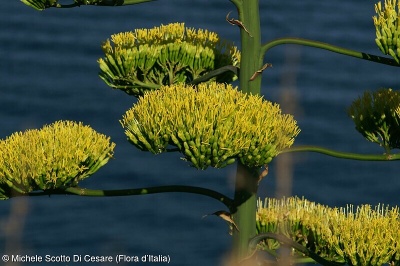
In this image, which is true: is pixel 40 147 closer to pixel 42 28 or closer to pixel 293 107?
pixel 293 107

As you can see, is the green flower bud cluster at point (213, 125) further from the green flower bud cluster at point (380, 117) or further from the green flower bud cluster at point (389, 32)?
the green flower bud cluster at point (380, 117)

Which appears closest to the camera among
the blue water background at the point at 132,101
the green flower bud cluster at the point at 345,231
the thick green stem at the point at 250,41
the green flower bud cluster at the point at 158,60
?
the thick green stem at the point at 250,41

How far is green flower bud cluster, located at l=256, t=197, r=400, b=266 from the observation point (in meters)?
10.6

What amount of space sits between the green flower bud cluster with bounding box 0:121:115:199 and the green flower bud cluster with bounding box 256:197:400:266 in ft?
5.13

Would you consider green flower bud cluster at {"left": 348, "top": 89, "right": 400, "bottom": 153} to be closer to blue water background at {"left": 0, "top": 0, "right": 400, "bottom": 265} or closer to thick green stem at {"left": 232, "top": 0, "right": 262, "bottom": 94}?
thick green stem at {"left": 232, "top": 0, "right": 262, "bottom": 94}

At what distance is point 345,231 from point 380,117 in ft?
4.38

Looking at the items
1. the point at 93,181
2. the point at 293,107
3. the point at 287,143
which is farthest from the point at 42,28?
the point at 293,107

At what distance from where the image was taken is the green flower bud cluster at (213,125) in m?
9.80

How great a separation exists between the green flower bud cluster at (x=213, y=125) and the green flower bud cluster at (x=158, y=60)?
164 centimetres

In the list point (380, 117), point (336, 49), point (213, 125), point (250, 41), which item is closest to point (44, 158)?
point (213, 125)

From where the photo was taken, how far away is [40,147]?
33.8 feet

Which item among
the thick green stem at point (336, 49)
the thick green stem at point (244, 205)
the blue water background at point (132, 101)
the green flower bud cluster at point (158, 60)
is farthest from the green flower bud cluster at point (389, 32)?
the blue water background at point (132, 101)

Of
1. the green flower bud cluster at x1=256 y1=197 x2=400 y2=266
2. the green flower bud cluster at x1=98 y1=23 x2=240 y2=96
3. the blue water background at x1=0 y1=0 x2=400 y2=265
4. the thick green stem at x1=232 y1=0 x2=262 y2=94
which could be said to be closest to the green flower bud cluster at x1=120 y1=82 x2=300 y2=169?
the thick green stem at x1=232 y1=0 x2=262 y2=94

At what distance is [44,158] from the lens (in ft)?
Answer: 33.6
